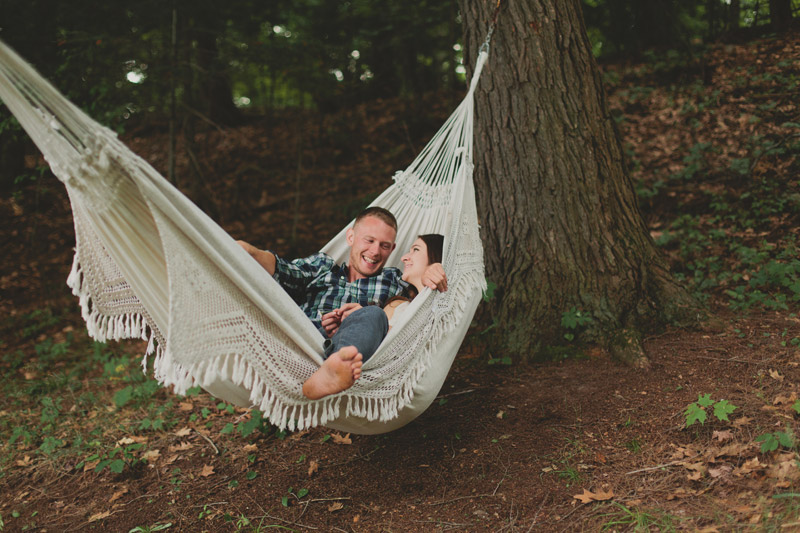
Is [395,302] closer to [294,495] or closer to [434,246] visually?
[434,246]

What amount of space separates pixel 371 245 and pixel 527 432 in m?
0.88

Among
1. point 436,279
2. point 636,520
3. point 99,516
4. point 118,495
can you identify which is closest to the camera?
point 636,520

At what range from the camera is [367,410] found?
162 centimetres

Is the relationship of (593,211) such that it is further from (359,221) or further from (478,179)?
(359,221)

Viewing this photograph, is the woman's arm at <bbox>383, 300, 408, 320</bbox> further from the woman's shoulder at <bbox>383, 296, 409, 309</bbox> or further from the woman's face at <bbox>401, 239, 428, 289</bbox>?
the woman's face at <bbox>401, 239, 428, 289</bbox>

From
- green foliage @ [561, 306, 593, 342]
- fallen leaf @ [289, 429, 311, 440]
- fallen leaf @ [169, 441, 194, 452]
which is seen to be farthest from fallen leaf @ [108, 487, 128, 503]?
green foliage @ [561, 306, 593, 342]

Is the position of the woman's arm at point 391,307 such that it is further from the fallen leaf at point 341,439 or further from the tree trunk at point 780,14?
the tree trunk at point 780,14

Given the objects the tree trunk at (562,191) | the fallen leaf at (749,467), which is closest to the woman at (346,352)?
the tree trunk at (562,191)

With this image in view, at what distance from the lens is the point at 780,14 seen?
15.0 ft

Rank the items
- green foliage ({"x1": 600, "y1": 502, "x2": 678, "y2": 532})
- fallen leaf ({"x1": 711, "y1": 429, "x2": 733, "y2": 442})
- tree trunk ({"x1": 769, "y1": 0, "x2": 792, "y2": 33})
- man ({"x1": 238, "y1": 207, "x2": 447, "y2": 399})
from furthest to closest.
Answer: tree trunk ({"x1": 769, "y1": 0, "x2": 792, "y2": 33}) < man ({"x1": 238, "y1": 207, "x2": 447, "y2": 399}) < fallen leaf ({"x1": 711, "y1": 429, "x2": 733, "y2": 442}) < green foliage ({"x1": 600, "y1": 502, "x2": 678, "y2": 532})

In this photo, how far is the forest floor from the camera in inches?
60.9

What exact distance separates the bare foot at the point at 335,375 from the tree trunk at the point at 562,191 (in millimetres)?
1111

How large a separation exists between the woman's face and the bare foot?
25.7 inches

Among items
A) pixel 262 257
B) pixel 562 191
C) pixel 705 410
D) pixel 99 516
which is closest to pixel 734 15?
pixel 562 191
